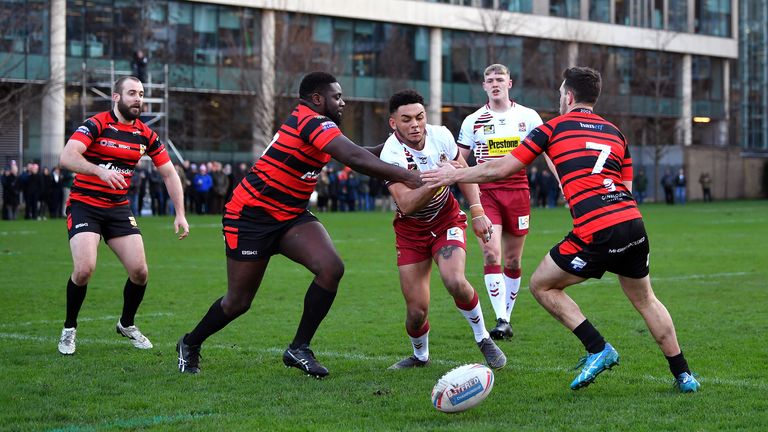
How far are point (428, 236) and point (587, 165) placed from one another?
1875 millimetres

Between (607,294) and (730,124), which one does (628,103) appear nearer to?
(730,124)

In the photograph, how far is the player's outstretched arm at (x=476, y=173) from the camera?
774 centimetres

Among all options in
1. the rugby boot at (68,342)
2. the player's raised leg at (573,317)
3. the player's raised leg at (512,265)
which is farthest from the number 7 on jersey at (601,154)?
the rugby boot at (68,342)

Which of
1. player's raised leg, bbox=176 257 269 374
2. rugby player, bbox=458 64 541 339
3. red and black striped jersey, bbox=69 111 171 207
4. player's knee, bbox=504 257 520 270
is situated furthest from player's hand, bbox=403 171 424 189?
player's knee, bbox=504 257 520 270

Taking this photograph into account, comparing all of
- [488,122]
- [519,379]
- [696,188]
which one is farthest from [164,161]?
[696,188]

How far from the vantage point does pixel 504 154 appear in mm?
11633

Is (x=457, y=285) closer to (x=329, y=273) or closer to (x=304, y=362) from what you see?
(x=329, y=273)

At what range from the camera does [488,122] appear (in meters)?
11.7

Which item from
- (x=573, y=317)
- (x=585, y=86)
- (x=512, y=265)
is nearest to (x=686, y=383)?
(x=573, y=317)

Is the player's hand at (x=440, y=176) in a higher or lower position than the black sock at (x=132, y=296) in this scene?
higher

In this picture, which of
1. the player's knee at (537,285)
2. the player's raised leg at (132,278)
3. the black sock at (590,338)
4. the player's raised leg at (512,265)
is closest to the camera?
the black sock at (590,338)

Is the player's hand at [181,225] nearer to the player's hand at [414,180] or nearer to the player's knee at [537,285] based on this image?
the player's hand at [414,180]

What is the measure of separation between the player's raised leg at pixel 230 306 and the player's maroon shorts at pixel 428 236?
1.16 metres

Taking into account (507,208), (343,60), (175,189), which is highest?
(343,60)
